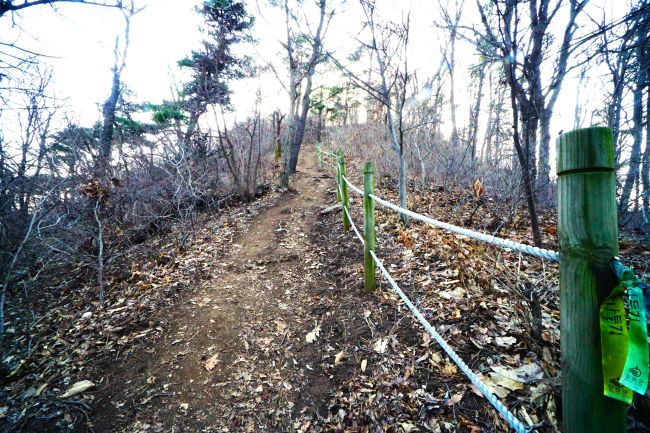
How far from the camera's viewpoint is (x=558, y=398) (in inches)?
61.1

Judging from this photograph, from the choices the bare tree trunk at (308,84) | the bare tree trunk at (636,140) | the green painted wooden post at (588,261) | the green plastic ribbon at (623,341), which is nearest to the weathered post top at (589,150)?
the green painted wooden post at (588,261)

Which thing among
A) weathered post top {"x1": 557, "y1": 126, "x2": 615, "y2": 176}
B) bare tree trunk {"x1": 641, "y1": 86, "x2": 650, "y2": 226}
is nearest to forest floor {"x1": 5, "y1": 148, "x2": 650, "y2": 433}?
weathered post top {"x1": 557, "y1": 126, "x2": 615, "y2": 176}

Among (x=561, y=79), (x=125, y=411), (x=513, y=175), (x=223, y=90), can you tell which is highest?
(x=223, y=90)

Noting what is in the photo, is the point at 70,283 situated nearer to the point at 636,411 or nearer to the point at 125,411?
the point at 125,411

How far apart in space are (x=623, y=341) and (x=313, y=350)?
2386 millimetres

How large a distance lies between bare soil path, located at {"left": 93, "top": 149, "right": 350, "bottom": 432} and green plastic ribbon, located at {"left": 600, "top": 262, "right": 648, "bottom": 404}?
6.27 feet

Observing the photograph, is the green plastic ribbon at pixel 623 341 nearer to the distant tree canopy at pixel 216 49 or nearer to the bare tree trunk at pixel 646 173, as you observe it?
the bare tree trunk at pixel 646 173

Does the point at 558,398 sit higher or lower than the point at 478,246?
lower

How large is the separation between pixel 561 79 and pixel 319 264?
12.6 feet

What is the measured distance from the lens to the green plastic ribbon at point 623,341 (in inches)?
26.3

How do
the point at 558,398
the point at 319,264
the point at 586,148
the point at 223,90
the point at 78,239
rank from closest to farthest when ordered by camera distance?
the point at 586,148 < the point at 558,398 < the point at 319,264 < the point at 78,239 < the point at 223,90

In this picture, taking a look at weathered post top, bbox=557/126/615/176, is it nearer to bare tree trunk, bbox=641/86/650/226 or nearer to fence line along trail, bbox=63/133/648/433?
fence line along trail, bbox=63/133/648/433

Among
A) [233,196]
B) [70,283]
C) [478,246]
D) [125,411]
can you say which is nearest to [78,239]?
[70,283]

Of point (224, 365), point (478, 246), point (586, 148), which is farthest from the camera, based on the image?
point (478, 246)
